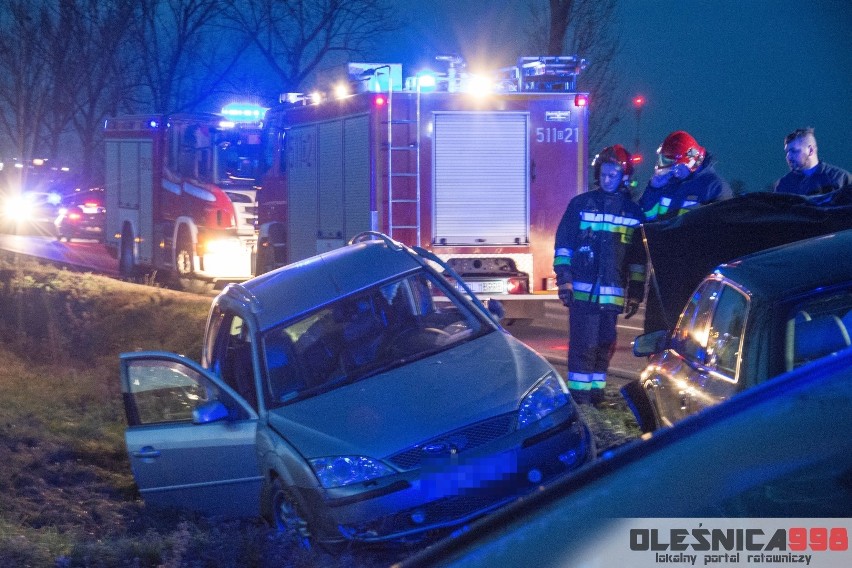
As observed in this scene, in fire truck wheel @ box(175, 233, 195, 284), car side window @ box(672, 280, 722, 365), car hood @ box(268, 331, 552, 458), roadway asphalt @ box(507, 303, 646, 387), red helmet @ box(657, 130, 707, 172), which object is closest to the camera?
car side window @ box(672, 280, 722, 365)

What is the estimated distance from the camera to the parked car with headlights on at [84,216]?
31969 millimetres

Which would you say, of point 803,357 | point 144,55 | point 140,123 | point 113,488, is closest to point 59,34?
point 144,55

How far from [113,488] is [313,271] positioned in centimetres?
190

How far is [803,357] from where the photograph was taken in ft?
12.6

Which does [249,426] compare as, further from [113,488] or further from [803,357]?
[803,357]

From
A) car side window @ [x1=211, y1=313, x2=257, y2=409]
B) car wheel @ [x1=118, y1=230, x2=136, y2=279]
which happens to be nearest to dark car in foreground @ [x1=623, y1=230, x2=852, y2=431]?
car side window @ [x1=211, y1=313, x2=257, y2=409]

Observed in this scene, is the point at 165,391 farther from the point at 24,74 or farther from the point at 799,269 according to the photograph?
the point at 24,74

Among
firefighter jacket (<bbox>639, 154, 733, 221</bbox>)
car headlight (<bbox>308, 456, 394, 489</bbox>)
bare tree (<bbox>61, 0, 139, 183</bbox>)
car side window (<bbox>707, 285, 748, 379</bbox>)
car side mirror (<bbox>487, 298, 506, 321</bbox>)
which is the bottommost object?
car headlight (<bbox>308, 456, 394, 489</bbox>)

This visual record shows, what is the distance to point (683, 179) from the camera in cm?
780

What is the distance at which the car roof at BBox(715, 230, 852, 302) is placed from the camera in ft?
12.6

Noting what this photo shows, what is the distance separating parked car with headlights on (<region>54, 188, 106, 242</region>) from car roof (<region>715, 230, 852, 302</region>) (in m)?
29.4

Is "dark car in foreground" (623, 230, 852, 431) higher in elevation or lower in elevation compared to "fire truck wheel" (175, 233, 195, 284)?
higher

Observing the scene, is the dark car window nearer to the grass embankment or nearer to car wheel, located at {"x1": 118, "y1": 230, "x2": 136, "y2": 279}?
the grass embankment

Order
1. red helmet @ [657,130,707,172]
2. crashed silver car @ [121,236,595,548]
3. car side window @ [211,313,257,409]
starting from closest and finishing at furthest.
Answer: crashed silver car @ [121,236,595,548] < car side window @ [211,313,257,409] < red helmet @ [657,130,707,172]
